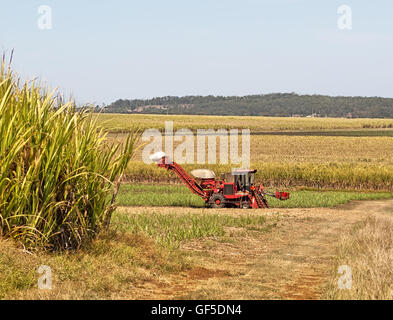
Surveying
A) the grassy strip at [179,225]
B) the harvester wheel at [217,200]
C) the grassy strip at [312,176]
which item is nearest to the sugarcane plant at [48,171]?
the grassy strip at [179,225]

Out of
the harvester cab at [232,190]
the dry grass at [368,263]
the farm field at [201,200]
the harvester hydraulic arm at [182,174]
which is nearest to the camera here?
the dry grass at [368,263]

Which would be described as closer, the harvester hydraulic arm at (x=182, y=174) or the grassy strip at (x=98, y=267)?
the grassy strip at (x=98, y=267)

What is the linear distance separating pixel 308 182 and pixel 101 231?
82.8ft

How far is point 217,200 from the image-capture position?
23234 mm

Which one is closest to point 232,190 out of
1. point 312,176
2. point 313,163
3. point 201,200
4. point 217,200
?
point 217,200

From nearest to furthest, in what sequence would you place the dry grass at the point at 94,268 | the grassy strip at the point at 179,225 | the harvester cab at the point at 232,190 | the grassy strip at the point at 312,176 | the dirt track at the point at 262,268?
1. the dry grass at the point at 94,268
2. the dirt track at the point at 262,268
3. the grassy strip at the point at 179,225
4. the harvester cab at the point at 232,190
5. the grassy strip at the point at 312,176

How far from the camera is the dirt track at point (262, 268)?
8.73 metres

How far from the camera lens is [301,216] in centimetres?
2008

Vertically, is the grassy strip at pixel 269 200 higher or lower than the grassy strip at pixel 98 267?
lower

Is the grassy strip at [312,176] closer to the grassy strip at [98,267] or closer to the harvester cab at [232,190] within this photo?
the harvester cab at [232,190]

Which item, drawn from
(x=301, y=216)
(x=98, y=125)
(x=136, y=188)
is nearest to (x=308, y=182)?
(x=136, y=188)

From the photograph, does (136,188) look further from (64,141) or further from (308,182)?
(64,141)

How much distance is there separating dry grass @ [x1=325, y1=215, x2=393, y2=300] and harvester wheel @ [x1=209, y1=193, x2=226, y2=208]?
8.00m

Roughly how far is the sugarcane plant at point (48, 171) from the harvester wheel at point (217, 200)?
12984mm
